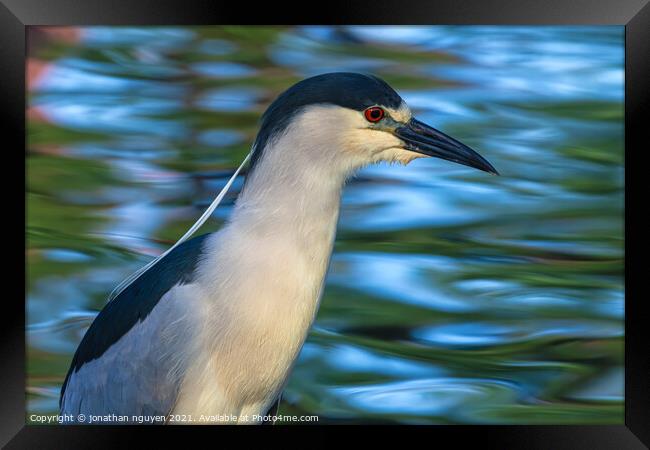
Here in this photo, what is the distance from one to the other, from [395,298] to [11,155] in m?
1.34

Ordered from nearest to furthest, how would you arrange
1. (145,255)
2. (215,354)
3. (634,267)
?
1. (215,354)
2. (634,267)
3. (145,255)

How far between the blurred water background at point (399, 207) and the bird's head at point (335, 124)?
1.30 ft

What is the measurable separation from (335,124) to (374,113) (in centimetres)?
12

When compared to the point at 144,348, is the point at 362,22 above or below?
above

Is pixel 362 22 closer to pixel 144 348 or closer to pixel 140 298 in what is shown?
pixel 140 298

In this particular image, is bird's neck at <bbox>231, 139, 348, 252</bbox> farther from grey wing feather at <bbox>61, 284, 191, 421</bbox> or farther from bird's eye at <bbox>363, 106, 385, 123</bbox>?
grey wing feather at <bbox>61, 284, 191, 421</bbox>

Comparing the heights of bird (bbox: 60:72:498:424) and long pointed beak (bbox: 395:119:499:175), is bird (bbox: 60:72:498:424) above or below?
below

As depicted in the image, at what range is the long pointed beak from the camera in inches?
118

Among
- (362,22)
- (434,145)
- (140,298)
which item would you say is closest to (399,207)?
(434,145)

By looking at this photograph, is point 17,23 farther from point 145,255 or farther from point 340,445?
point 340,445

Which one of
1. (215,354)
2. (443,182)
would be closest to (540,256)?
(443,182)

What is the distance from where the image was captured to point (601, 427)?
3184mm

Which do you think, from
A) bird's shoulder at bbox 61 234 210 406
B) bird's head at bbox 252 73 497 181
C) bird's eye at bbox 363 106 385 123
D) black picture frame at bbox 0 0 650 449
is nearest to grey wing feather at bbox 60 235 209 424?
bird's shoulder at bbox 61 234 210 406

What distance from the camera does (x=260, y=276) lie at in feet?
9.54
